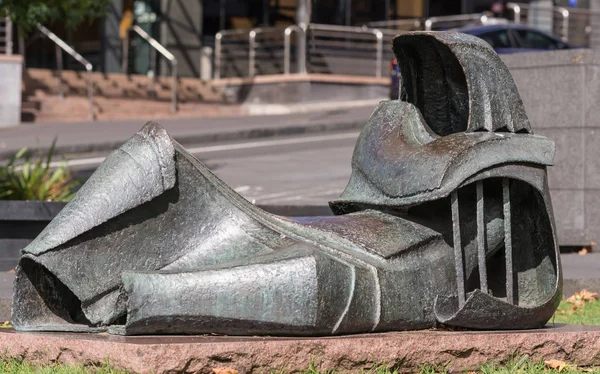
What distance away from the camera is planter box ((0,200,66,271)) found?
365 inches

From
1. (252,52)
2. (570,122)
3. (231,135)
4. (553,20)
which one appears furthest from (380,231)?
(553,20)

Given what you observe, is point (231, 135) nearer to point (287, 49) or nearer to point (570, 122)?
point (287, 49)

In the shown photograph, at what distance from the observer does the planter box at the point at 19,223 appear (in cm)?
927

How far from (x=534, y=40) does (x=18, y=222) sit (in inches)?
620

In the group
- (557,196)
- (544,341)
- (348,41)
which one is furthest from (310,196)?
(348,41)

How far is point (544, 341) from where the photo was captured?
5.57 metres

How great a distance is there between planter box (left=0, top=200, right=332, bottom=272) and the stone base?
4023mm

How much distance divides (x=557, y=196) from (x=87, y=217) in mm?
6899

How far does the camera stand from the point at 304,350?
504cm

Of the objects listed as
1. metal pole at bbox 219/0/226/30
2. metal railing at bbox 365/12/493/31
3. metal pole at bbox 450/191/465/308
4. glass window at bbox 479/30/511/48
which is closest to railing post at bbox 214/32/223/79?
metal pole at bbox 219/0/226/30

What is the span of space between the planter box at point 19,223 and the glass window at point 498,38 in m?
14.2

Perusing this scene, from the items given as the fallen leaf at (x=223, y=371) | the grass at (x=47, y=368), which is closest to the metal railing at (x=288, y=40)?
the grass at (x=47, y=368)

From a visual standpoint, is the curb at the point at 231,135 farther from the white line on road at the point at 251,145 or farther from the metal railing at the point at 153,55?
the metal railing at the point at 153,55

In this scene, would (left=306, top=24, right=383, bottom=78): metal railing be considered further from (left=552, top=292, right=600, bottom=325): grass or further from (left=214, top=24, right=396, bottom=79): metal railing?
(left=552, top=292, right=600, bottom=325): grass
